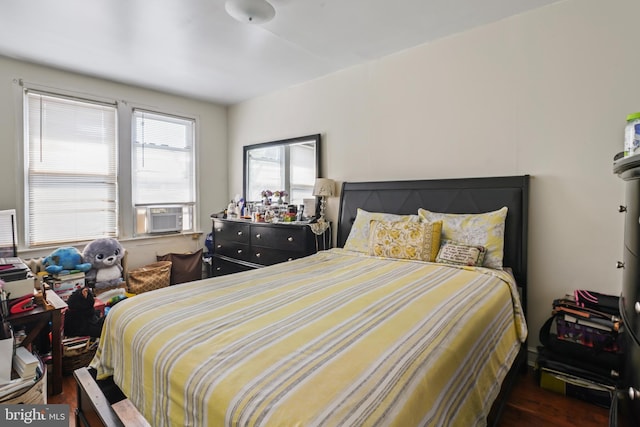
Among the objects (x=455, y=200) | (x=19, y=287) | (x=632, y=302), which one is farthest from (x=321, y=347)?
(x=19, y=287)

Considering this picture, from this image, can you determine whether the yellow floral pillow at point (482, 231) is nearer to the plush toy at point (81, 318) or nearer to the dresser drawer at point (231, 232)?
the dresser drawer at point (231, 232)

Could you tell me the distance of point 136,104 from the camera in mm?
3838

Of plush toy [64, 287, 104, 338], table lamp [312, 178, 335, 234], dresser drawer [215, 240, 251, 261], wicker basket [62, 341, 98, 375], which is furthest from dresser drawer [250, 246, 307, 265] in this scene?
wicker basket [62, 341, 98, 375]

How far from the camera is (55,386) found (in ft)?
6.61

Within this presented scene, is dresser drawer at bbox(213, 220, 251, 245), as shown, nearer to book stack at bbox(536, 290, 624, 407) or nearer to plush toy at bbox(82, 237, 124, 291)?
plush toy at bbox(82, 237, 124, 291)

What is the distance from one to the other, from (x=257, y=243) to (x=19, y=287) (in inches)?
76.6

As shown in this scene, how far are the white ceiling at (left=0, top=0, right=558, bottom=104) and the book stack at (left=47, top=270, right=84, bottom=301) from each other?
2068 millimetres

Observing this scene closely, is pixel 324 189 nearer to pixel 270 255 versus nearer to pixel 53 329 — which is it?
pixel 270 255

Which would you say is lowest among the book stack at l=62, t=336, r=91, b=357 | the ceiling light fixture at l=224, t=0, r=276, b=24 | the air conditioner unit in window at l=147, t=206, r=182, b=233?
the book stack at l=62, t=336, r=91, b=357

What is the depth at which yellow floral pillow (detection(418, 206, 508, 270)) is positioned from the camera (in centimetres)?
215

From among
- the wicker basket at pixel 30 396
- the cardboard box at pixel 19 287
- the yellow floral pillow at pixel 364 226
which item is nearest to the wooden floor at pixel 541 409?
the wicker basket at pixel 30 396

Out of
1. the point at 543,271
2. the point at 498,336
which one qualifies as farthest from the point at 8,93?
the point at 543,271

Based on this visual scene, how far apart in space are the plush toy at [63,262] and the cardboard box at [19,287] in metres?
1.09

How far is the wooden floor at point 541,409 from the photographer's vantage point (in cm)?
172
